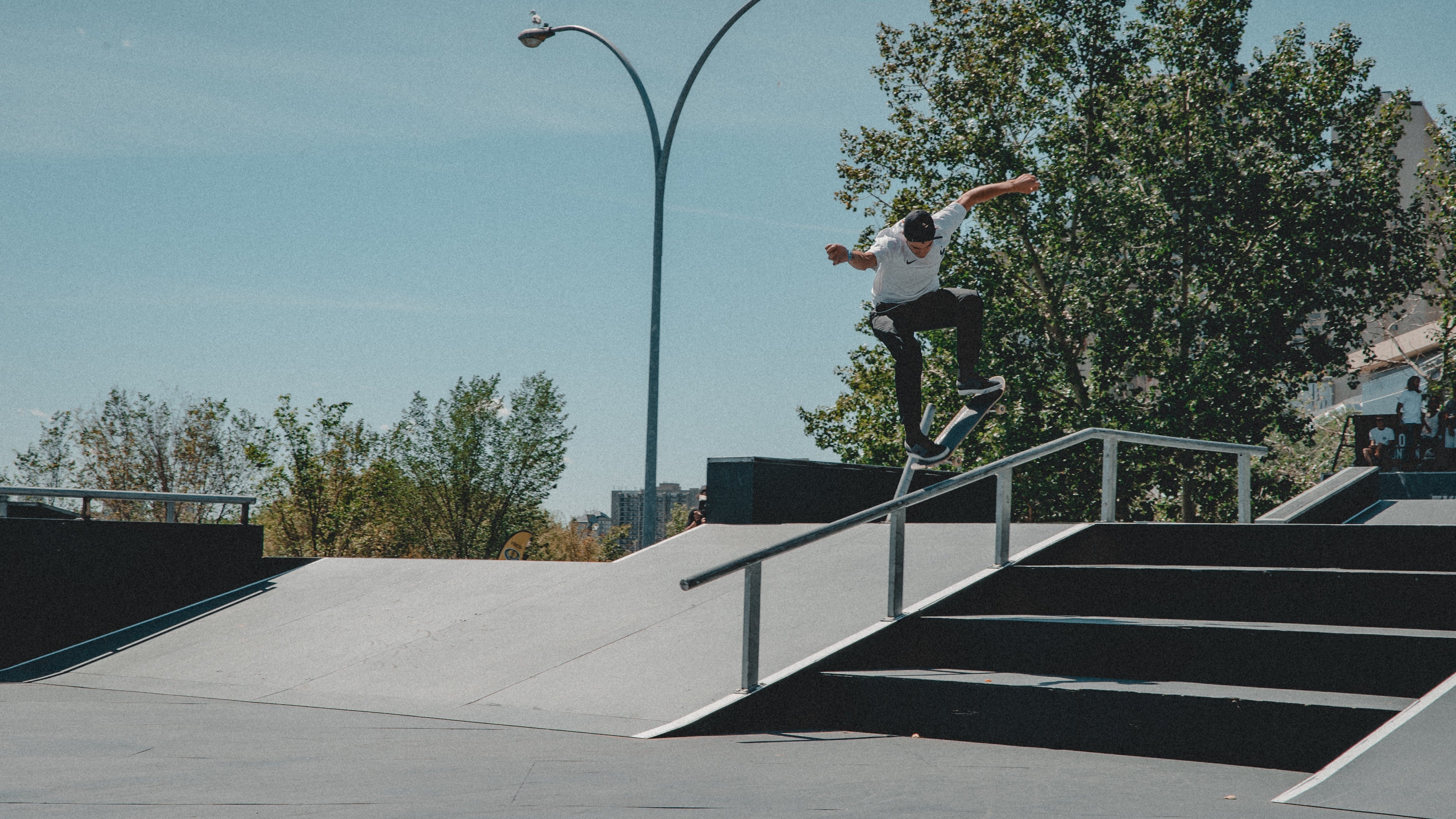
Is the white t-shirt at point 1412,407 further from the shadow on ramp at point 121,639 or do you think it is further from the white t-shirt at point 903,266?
the shadow on ramp at point 121,639

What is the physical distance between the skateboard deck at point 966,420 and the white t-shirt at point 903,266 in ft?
2.72

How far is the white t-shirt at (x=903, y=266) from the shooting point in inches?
267

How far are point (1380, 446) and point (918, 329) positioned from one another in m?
16.4

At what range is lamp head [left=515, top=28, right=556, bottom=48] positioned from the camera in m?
16.1

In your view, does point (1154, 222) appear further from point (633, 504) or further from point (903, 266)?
point (633, 504)

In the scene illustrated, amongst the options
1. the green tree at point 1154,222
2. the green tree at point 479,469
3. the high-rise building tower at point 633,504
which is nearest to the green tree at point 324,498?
the green tree at point 479,469

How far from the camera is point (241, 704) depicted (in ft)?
22.2

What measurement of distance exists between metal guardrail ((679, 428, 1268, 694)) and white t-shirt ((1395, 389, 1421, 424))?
14040 millimetres

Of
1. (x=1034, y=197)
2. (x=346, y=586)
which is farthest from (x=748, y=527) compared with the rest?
(x=1034, y=197)

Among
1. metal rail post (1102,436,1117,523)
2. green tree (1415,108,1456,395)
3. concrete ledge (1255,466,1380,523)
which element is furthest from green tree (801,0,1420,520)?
metal rail post (1102,436,1117,523)

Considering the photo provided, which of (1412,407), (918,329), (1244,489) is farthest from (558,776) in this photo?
(1412,407)

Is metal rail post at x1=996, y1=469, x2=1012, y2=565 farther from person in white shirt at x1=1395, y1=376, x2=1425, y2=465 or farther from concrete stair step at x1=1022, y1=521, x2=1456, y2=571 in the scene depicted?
person in white shirt at x1=1395, y1=376, x2=1425, y2=465

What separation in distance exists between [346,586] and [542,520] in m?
34.1

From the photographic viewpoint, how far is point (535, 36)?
53.1ft
